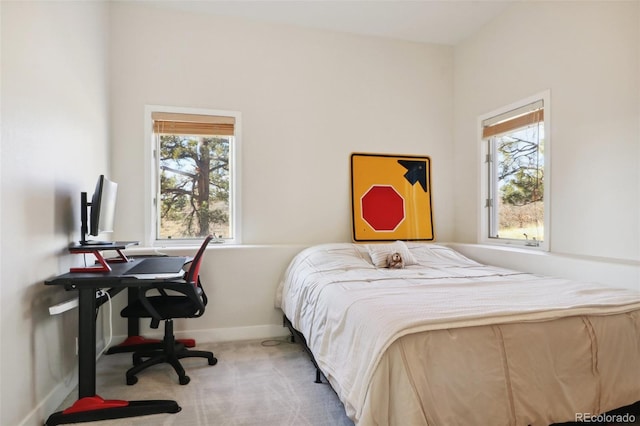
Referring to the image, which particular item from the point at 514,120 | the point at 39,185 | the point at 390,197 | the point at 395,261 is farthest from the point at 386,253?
the point at 39,185

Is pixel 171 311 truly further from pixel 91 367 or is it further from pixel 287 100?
pixel 287 100

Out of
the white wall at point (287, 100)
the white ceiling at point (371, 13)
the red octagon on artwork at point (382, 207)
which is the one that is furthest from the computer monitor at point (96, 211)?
the red octagon on artwork at point (382, 207)

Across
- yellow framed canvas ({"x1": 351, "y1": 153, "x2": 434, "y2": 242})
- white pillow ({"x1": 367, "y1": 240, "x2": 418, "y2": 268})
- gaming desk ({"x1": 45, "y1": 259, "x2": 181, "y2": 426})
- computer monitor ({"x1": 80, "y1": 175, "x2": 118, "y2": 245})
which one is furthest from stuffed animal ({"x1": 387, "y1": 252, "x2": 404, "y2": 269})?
computer monitor ({"x1": 80, "y1": 175, "x2": 118, "y2": 245})

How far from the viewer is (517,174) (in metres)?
3.18

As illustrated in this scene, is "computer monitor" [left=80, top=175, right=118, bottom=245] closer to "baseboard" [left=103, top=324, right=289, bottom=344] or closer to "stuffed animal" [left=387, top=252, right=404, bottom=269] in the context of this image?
"baseboard" [left=103, top=324, right=289, bottom=344]

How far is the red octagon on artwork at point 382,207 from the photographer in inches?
143

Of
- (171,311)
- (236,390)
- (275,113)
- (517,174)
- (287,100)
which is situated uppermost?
(287,100)

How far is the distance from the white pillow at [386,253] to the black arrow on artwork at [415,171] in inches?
36.6

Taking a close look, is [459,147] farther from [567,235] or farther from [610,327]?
[610,327]

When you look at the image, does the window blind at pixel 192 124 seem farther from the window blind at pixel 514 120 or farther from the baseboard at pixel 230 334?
the window blind at pixel 514 120

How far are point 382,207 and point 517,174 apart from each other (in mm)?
1296

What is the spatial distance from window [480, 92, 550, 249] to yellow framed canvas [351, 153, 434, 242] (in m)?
0.61

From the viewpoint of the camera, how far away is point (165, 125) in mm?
3199

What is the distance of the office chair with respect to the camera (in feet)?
7.35
